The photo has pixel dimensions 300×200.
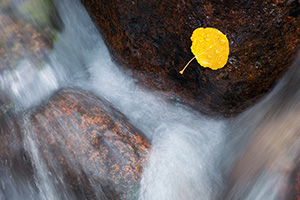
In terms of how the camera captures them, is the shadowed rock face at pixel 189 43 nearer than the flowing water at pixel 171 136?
Yes

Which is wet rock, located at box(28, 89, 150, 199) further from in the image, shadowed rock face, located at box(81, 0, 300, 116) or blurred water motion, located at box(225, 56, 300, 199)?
blurred water motion, located at box(225, 56, 300, 199)

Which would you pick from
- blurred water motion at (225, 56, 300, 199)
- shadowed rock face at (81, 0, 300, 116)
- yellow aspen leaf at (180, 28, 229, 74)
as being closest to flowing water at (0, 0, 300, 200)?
blurred water motion at (225, 56, 300, 199)

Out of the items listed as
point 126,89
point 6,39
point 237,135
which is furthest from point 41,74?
point 237,135

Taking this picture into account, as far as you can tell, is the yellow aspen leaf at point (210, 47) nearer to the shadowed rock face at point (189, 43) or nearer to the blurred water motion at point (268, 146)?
the shadowed rock face at point (189, 43)

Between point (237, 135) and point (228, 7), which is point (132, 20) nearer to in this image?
point (228, 7)

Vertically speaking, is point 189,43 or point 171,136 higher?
point 189,43

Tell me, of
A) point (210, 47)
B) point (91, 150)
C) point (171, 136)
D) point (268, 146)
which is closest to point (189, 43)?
point (210, 47)

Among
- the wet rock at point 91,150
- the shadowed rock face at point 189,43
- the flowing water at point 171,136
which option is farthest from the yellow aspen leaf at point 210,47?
the wet rock at point 91,150

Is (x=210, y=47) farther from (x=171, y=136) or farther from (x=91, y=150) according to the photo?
(x=91, y=150)
